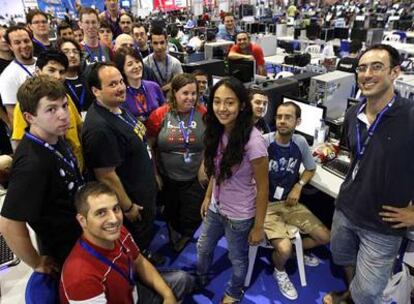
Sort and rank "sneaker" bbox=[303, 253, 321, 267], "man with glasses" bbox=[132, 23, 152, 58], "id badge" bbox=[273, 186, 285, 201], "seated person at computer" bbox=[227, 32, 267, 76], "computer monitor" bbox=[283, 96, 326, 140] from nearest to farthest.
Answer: "id badge" bbox=[273, 186, 285, 201] → "sneaker" bbox=[303, 253, 321, 267] → "computer monitor" bbox=[283, 96, 326, 140] → "man with glasses" bbox=[132, 23, 152, 58] → "seated person at computer" bbox=[227, 32, 267, 76]

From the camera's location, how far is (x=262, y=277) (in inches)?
98.5

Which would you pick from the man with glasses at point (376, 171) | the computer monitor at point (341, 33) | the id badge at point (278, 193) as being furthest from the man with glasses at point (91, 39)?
the computer monitor at point (341, 33)

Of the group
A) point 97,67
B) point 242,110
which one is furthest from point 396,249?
point 97,67

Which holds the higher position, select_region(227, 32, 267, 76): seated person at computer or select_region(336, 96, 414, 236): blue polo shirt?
select_region(227, 32, 267, 76): seated person at computer

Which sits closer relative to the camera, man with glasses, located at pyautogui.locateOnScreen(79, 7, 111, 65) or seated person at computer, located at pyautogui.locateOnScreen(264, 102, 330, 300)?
seated person at computer, located at pyautogui.locateOnScreen(264, 102, 330, 300)

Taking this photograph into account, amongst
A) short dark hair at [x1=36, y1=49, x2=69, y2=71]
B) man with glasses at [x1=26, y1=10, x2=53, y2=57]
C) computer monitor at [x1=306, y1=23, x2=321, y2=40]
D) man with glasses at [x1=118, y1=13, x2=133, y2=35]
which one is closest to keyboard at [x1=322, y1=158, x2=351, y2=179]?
short dark hair at [x1=36, y1=49, x2=69, y2=71]

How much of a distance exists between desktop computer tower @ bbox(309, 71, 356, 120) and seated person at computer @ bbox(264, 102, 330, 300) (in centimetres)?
67

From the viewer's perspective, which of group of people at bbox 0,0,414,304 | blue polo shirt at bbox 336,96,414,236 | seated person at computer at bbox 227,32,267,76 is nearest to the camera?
group of people at bbox 0,0,414,304

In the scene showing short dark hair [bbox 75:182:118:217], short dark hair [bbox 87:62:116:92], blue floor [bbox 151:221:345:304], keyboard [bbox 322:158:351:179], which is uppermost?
short dark hair [bbox 87:62:116:92]

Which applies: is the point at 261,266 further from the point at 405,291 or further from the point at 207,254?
the point at 405,291

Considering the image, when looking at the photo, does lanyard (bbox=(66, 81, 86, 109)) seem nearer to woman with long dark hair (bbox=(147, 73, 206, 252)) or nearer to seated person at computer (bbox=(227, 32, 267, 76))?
woman with long dark hair (bbox=(147, 73, 206, 252))

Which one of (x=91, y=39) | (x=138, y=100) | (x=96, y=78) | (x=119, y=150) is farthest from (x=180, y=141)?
(x=91, y=39)

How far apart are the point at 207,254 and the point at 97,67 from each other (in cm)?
141

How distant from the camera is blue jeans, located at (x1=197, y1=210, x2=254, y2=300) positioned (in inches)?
75.3
